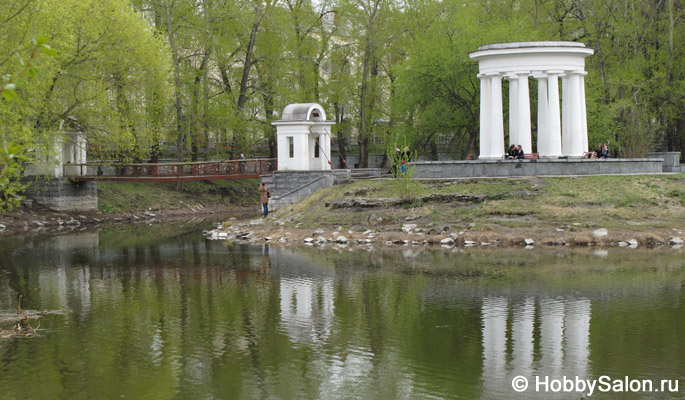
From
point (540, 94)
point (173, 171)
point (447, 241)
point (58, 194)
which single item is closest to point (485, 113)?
point (540, 94)

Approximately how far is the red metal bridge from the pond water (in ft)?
51.7

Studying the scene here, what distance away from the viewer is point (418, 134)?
154ft

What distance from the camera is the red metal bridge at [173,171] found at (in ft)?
135

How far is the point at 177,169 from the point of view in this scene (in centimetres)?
4241

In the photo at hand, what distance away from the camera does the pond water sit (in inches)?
476

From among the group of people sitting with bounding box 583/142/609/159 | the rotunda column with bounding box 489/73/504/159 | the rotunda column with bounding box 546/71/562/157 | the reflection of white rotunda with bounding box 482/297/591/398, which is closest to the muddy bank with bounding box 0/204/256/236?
the rotunda column with bounding box 489/73/504/159

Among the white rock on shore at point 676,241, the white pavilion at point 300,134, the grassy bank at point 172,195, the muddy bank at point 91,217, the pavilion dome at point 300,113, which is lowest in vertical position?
the white rock on shore at point 676,241

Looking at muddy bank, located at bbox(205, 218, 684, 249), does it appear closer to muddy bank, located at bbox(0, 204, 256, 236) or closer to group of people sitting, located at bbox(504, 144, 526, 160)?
group of people sitting, located at bbox(504, 144, 526, 160)

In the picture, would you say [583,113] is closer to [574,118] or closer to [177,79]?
[574,118]

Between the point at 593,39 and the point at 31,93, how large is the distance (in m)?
30.3

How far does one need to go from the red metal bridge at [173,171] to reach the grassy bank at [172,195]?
188 cm

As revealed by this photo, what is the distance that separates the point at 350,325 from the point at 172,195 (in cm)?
3371

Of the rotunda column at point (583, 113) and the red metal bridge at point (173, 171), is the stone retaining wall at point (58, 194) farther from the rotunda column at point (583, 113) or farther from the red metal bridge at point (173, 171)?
the rotunda column at point (583, 113)

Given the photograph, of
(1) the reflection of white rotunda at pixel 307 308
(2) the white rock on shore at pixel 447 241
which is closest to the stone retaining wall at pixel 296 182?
(2) the white rock on shore at pixel 447 241
